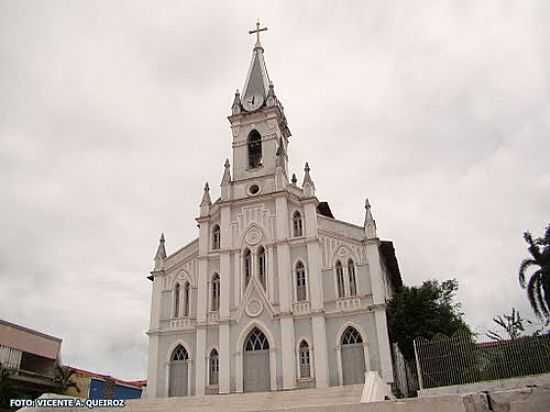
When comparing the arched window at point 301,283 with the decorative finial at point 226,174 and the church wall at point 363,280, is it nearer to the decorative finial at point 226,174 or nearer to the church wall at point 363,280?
the church wall at point 363,280

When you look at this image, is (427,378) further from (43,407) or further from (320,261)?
(43,407)

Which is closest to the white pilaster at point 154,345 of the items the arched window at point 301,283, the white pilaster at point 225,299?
the white pilaster at point 225,299

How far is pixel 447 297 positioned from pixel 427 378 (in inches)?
335

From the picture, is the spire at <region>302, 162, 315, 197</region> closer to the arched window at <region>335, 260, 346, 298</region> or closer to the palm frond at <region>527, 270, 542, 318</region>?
the arched window at <region>335, 260, 346, 298</region>

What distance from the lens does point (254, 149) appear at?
3291 centimetres

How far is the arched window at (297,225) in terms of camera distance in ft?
93.1

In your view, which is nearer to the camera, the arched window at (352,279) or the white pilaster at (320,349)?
the white pilaster at (320,349)

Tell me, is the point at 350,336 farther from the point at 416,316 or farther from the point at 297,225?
the point at 297,225

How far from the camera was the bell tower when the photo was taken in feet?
101

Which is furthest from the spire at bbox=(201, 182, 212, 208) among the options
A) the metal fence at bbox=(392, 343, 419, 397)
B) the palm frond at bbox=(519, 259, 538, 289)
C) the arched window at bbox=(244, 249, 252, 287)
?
the palm frond at bbox=(519, 259, 538, 289)

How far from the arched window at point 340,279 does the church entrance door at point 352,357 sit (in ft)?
5.95

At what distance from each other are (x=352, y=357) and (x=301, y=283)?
4.66 m

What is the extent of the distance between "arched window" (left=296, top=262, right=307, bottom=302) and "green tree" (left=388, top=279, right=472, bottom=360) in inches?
176

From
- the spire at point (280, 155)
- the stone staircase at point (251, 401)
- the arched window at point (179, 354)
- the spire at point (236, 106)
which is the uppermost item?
the spire at point (236, 106)
